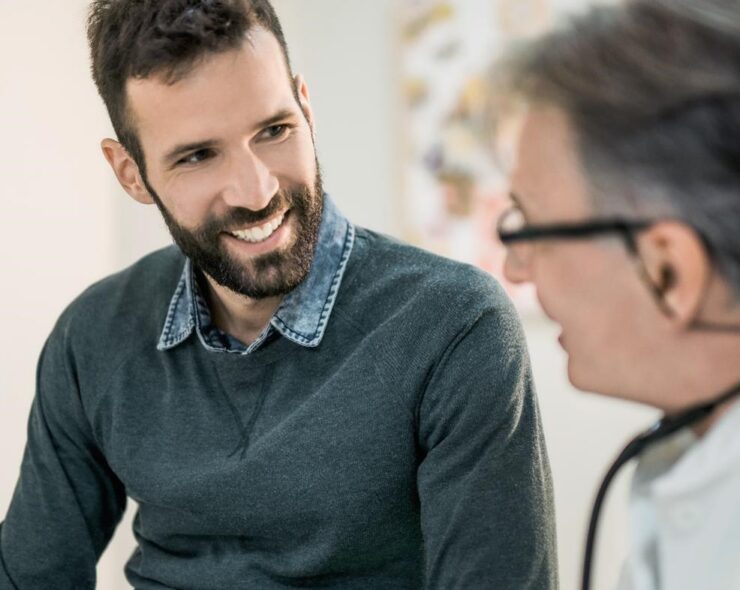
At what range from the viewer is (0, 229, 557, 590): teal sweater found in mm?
1189

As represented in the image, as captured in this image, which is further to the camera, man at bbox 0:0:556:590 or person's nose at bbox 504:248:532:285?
man at bbox 0:0:556:590

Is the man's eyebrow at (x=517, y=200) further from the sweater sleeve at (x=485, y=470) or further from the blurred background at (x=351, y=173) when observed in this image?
the blurred background at (x=351, y=173)

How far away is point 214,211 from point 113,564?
1.22m

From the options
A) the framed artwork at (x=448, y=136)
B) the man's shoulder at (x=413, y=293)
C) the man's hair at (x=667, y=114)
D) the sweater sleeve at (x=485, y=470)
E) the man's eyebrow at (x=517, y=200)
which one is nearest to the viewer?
the man's hair at (x=667, y=114)

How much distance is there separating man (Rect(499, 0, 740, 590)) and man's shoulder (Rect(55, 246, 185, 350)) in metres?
0.78

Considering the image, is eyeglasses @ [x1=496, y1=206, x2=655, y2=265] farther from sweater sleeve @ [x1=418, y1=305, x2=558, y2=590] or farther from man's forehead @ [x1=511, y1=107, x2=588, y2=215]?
sweater sleeve @ [x1=418, y1=305, x2=558, y2=590]

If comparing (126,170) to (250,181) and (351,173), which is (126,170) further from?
(351,173)

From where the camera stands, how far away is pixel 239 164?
4.25 feet

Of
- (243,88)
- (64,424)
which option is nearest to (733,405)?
(243,88)

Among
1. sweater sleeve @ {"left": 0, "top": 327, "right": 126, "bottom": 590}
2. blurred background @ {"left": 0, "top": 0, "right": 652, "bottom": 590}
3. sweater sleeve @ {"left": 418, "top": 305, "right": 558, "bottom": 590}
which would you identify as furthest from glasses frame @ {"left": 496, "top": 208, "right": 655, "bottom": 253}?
blurred background @ {"left": 0, "top": 0, "right": 652, "bottom": 590}

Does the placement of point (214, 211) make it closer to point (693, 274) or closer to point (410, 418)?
point (410, 418)

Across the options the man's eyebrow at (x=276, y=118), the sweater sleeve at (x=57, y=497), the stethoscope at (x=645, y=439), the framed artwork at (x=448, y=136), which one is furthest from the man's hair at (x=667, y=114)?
the framed artwork at (x=448, y=136)

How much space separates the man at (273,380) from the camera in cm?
120

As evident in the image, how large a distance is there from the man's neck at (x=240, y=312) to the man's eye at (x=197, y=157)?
0.20 m
